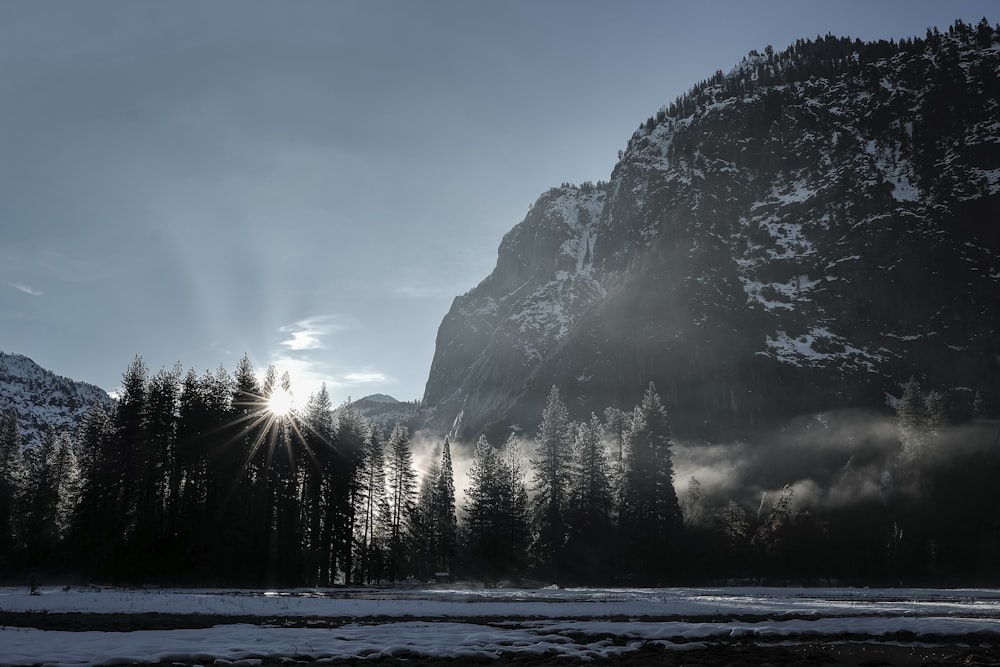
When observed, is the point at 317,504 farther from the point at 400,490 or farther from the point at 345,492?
the point at 400,490

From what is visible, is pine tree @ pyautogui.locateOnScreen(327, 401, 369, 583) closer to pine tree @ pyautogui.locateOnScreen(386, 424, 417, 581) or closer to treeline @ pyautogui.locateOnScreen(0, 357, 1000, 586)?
treeline @ pyautogui.locateOnScreen(0, 357, 1000, 586)

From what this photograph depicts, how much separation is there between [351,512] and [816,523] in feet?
218

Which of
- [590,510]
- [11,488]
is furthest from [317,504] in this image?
[11,488]

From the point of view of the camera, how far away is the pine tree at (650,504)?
71938mm

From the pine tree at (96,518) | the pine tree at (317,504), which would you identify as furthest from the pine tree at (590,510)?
the pine tree at (96,518)

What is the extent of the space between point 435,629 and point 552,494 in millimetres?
55742

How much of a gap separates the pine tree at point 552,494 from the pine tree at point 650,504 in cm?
681

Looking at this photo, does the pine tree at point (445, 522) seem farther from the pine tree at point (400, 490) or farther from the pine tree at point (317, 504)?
the pine tree at point (317, 504)

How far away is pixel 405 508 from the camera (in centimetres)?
7900

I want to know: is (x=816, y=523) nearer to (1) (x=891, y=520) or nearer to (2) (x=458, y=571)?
(1) (x=891, y=520)

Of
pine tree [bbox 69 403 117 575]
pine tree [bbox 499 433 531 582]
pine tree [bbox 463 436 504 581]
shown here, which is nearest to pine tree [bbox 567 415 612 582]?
pine tree [bbox 499 433 531 582]

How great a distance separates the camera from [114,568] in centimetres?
5066

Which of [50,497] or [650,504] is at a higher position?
[50,497]

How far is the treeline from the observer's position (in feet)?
182
